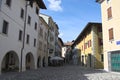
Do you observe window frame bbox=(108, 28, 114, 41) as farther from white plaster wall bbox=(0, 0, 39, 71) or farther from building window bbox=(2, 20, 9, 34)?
building window bbox=(2, 20, 9, 34)

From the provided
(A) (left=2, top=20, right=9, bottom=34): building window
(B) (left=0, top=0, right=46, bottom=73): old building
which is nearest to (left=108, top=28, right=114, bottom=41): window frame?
(B) (left=0, top=0, right=46, bottom=73): old building

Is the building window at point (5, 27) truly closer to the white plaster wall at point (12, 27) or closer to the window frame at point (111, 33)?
the white plaster wall at point (12, 27)

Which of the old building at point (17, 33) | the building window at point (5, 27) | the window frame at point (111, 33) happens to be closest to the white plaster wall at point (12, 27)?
the old building at point (17, 33)

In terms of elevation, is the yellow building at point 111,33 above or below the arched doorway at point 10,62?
above

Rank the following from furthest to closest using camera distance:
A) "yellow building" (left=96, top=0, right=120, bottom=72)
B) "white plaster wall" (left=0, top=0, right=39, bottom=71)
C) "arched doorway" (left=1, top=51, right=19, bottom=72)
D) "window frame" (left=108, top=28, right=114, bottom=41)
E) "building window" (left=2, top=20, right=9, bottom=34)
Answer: "window frame" (left=108, top=28, right=114, bottom=41) → "yellow building" (left=96, top=0, right=120, bottom=72) → "arched doorway" (left=1, top=51, right=19, bottom=72) → "building window" (left=2, top=20, right=9, bottom=34) → "white plaster wall" (left=0, top=0, right=39, bottom=71)

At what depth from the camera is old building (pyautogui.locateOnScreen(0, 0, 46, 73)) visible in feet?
55.4

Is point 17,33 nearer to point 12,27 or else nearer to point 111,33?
point 12,27

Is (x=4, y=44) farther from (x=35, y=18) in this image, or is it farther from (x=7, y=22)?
(x=35, y=18)

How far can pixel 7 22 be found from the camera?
1761cm

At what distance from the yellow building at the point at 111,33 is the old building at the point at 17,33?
34.3 ft

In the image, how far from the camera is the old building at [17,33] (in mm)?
16881

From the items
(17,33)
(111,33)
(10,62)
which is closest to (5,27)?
(17,33)

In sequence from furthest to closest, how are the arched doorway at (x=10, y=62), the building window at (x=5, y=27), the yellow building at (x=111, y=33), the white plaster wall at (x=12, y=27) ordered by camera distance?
1. the yellow building at (x=111, y=33)
2. the arched doorway at (x=10, y=62)
3. the building window at (x=5, y=27)
4. the white plaster wall at (x=12, y=27)

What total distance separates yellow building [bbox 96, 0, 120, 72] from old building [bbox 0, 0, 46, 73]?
10.5 metres
